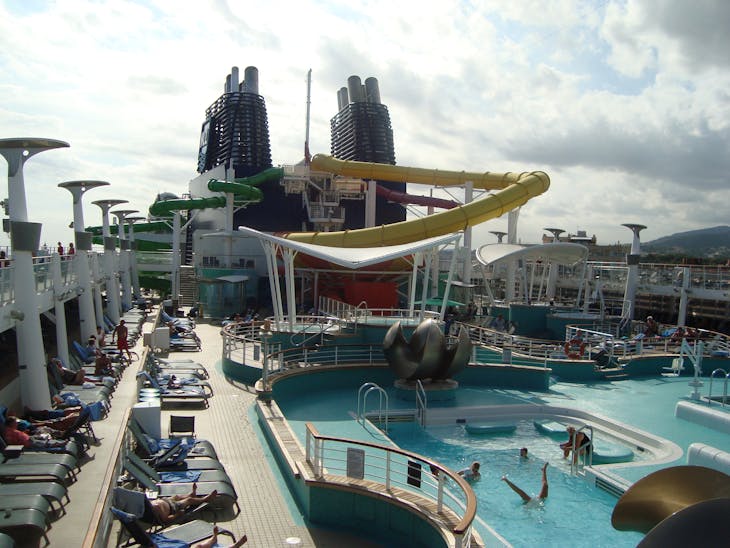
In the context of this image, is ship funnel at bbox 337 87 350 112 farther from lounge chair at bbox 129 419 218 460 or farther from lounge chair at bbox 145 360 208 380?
lounge chair at bbox 129 419 218 460

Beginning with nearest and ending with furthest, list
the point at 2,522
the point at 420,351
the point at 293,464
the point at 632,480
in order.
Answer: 1. the point at 2,522
2. the point at 293,464
3. the point at 632,480
4. the point at 420,351

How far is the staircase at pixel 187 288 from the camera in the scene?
110 feet

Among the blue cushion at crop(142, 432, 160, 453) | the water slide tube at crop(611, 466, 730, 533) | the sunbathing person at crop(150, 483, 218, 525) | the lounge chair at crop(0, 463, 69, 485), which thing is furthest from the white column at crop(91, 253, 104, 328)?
the water slide tube at crop(611, 466, 730, 533)

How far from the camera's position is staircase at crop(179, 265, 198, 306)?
3341 centimetres

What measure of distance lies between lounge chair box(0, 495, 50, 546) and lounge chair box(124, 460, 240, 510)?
1.78 meters

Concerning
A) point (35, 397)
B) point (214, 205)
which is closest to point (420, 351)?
point (35, 397)

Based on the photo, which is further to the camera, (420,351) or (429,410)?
(420,351)

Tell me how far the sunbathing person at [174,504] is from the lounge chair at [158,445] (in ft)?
3.76

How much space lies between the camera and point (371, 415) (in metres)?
12.4

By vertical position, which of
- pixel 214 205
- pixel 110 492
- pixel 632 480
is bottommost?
pixel 632 480

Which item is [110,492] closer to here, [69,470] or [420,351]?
[69,470]

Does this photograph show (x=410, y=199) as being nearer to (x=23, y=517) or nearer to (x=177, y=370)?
(x=177, y=370)

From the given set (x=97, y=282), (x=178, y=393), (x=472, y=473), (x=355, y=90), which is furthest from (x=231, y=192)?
(x=472, y=473)

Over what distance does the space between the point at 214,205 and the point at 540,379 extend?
79.8 feet
